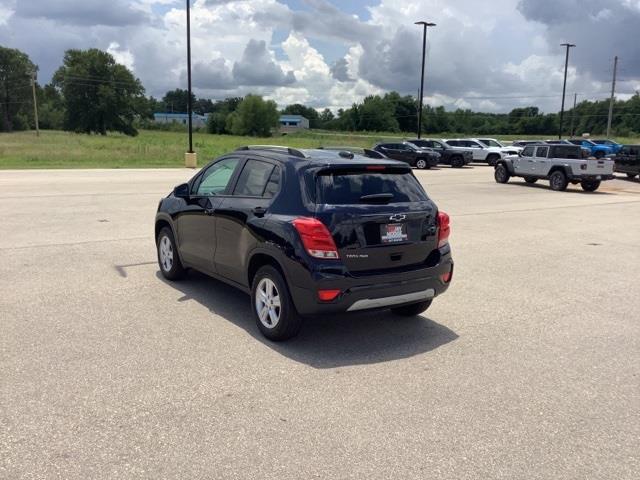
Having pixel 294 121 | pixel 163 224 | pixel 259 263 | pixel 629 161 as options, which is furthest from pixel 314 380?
pixel 294 121

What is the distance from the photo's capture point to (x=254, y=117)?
13850 cm

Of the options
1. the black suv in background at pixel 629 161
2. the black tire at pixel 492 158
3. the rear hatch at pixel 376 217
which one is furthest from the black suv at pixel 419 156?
the rear hatch at pixel 376 217

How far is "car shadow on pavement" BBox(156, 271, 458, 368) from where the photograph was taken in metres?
4.80

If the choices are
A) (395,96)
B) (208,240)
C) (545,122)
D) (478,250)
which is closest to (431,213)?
(208,240)

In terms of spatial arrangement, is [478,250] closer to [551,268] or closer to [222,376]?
[551,268]

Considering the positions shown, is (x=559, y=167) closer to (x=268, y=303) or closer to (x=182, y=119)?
(x=268, y=303)

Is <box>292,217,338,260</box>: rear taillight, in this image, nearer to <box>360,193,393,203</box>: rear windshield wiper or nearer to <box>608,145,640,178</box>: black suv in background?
<box>360,193,393,203</box>: rear windshield wiper

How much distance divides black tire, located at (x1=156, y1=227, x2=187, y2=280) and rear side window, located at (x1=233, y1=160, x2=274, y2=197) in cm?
151

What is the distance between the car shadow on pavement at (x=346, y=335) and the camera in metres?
4.80

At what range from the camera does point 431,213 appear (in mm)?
5258

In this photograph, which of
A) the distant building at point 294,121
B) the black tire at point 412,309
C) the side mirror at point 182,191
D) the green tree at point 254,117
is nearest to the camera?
the black tire at point 412,309

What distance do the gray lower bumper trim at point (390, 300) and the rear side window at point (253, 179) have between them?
55.8 inches

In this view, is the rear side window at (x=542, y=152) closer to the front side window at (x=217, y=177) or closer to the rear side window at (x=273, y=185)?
the front side window at (x=217, y=177)

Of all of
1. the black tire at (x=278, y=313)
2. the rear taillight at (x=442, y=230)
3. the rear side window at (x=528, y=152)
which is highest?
the rear side window at (x=528, y=152)
